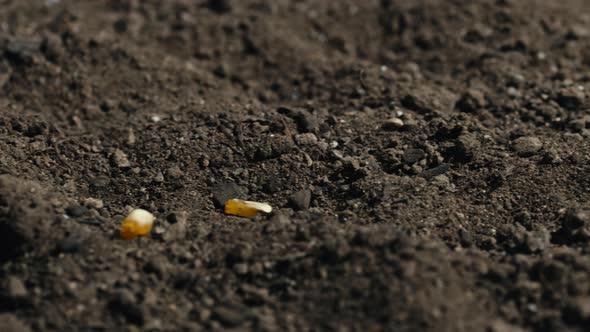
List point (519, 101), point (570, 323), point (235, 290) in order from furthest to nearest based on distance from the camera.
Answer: point (519, 101)
point (235, 290)
point (570, 323)

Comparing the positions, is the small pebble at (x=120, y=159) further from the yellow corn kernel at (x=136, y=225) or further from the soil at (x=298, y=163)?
the yellow corn kernel at (x=136, y=225)

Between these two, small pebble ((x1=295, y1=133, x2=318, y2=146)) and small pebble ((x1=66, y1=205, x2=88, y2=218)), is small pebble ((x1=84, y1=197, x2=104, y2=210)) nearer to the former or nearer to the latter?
small pebble ((x1=66, y1=205, x2=88, y2=218))

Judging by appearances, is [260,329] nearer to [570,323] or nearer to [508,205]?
[570,323]

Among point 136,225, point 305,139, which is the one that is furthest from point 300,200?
point 136,225

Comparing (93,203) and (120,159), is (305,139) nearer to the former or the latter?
(120,159)

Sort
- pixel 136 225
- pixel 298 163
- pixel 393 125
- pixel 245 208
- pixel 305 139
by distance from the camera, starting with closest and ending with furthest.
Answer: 1. pixel 136 225
2. pixel 245 208
3. pixel 298 163
4. pixel 305 139
5. pixel 393 125

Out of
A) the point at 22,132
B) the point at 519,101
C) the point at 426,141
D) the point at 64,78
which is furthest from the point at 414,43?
the point at 22,132

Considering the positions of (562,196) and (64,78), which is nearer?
(562,196)
